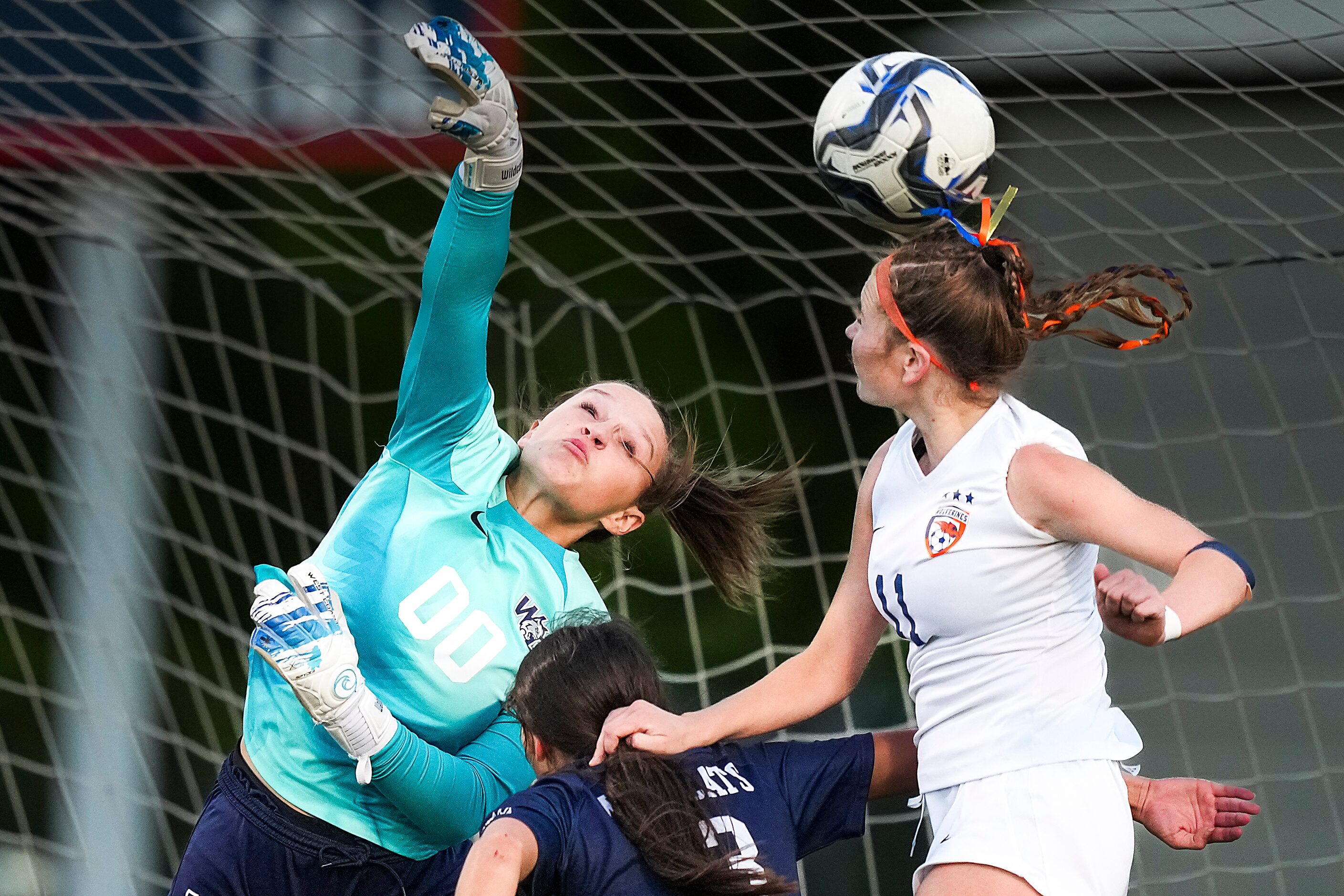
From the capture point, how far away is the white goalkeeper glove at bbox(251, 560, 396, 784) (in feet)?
7.11

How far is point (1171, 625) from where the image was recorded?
5.95 ft

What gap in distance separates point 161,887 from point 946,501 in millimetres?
3583

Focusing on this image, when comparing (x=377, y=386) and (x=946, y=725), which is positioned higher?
(x=377, y=386)

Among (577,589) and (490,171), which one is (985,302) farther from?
(577,589)

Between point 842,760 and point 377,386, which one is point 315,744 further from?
point 377,386

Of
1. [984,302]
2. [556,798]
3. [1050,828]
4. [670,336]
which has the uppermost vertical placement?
[984,302]

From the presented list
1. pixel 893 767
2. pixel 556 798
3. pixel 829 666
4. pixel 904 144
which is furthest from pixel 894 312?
pixel 556 798

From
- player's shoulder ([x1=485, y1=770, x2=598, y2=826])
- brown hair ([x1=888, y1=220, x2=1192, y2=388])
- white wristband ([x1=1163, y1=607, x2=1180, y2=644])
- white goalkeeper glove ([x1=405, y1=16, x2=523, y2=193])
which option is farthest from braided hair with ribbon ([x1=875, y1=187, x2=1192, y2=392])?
player's shoulder ([x1=485, y1=770, x2=598, y2=826])

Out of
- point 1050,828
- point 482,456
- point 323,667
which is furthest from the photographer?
point 482,456

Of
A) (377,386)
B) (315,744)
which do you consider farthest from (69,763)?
(315,744)

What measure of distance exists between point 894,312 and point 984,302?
0.44 ft

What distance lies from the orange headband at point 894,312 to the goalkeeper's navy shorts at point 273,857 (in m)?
1.17

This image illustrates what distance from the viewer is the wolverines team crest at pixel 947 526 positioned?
210 cm

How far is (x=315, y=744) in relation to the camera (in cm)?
249
